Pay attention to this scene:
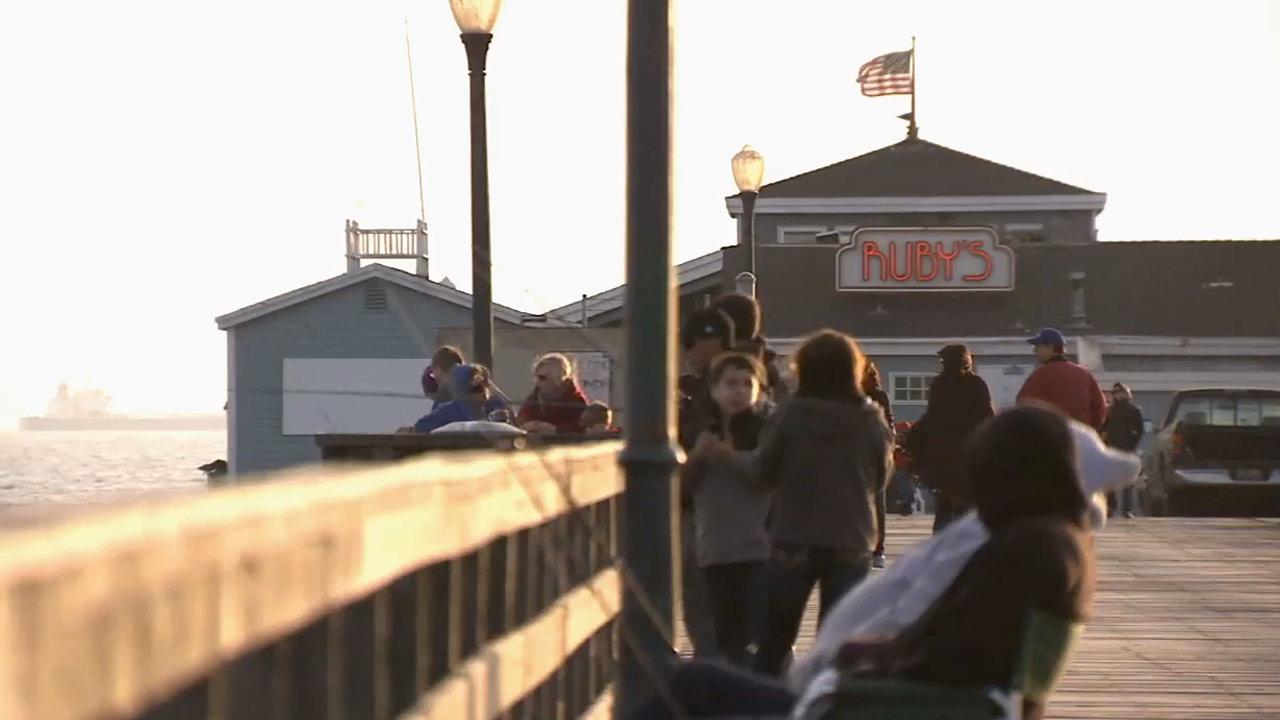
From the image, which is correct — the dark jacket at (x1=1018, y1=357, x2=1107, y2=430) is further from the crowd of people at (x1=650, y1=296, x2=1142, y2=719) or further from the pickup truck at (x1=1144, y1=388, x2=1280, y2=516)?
the pickup truck at (x1=1144, y1=388, x2=1280, y2=516)

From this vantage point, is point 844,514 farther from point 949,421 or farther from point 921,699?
point 949,421

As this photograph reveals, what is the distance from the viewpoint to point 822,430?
29.7 ft

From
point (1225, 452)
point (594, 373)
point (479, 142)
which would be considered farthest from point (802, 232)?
point (479, 142)

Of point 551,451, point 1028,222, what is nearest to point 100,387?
point 551,451

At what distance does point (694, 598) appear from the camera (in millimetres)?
10188

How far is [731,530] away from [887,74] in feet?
160

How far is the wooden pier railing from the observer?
2.02 m

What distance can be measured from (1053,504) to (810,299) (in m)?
45.0

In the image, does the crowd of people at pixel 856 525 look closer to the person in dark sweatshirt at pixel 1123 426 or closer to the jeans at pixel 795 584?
the jeans at pixel 795 584

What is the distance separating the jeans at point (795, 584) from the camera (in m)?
9.18

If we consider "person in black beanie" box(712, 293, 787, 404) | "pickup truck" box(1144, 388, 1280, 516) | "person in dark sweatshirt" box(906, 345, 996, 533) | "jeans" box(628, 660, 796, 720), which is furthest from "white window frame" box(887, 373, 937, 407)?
"jeans" box(628, 660, 796, 720)

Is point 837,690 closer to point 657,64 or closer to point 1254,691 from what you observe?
point 657,64

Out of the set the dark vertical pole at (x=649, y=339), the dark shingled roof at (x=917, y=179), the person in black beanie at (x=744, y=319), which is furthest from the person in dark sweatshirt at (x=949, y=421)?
the dark shingled roof at (x=917, y=179)

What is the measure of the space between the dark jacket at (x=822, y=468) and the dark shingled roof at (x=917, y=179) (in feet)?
148
